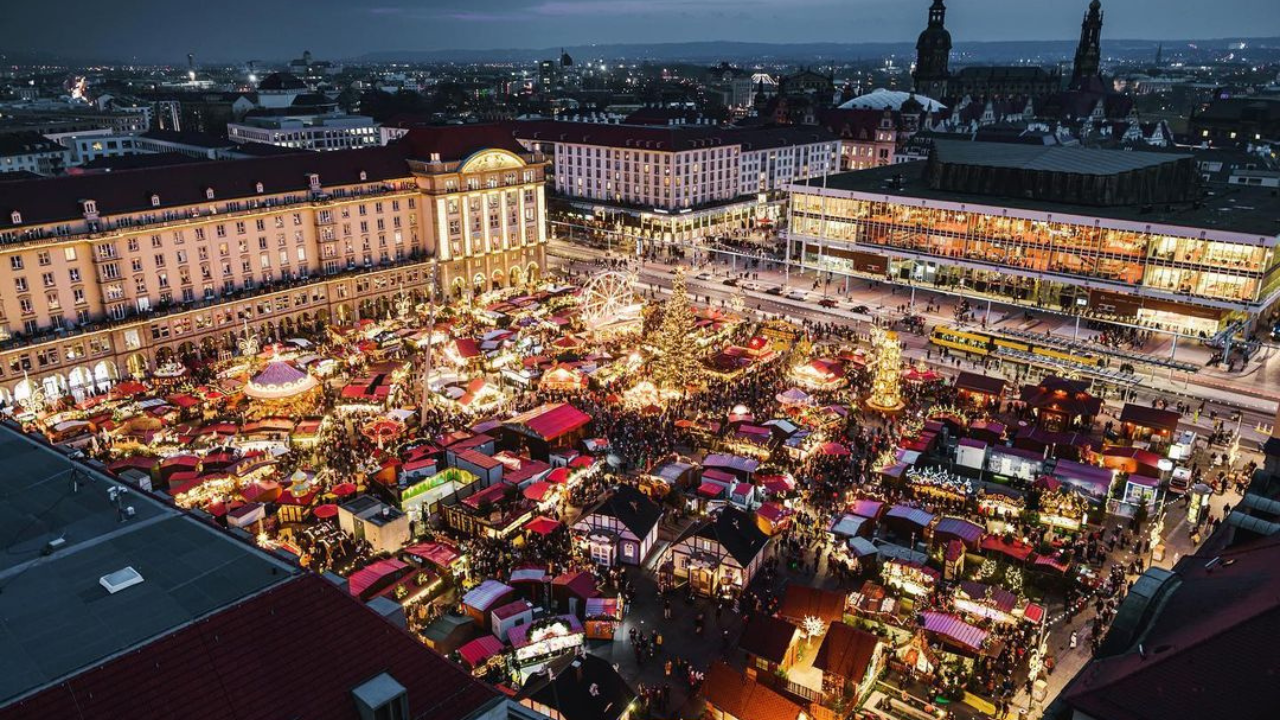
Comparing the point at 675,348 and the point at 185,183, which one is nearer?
the point at 675,348

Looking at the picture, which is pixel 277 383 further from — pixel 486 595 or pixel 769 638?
pixel 769 638

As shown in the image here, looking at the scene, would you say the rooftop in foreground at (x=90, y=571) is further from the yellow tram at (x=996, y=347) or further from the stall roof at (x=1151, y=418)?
the yellow tram at (x=996, y=347)

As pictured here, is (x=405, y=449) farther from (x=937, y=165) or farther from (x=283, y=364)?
(x=937, y=165)

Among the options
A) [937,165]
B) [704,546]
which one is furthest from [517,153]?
[704,546]

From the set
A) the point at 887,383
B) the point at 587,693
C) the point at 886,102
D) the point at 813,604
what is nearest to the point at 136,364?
the point at 587,693

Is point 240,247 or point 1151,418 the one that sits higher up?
point 240,247

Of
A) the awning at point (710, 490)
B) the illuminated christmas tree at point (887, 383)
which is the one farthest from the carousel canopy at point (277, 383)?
the illuminated christmas tree at point (887, 383)
